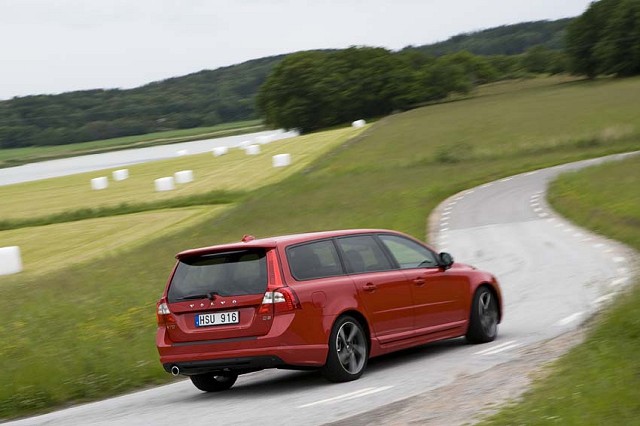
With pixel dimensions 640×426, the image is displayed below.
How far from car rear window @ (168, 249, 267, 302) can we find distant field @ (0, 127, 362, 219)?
142 ft

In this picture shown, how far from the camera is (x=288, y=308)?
10391mm

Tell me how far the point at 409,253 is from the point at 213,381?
250 cm

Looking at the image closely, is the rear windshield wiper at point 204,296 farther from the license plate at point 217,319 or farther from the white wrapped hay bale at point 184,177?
the white wrapped hay bale at point 184,177

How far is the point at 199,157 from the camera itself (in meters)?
80.1


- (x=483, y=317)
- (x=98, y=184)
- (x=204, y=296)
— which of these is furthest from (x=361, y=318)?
(x=98, y=184)

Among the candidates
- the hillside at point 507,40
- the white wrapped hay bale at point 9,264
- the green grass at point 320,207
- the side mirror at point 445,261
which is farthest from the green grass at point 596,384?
the hillside at point 507,40

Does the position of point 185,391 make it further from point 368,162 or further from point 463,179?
point 368,162

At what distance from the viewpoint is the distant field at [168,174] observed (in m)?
56.7

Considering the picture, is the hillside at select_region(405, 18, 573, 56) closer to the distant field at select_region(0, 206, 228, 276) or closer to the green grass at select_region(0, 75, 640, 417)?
the green grass at select_region(0, 75, 640, 417)

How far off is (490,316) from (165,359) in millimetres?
4024

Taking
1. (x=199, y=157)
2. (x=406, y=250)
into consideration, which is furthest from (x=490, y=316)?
(x=199, y=157)

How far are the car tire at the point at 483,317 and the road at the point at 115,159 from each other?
224 feet

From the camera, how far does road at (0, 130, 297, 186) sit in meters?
86.3

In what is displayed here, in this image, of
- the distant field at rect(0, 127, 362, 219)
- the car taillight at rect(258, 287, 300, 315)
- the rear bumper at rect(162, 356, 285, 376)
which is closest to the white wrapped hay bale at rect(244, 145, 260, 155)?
the distant field at rect(0, 127, 362, 219)
